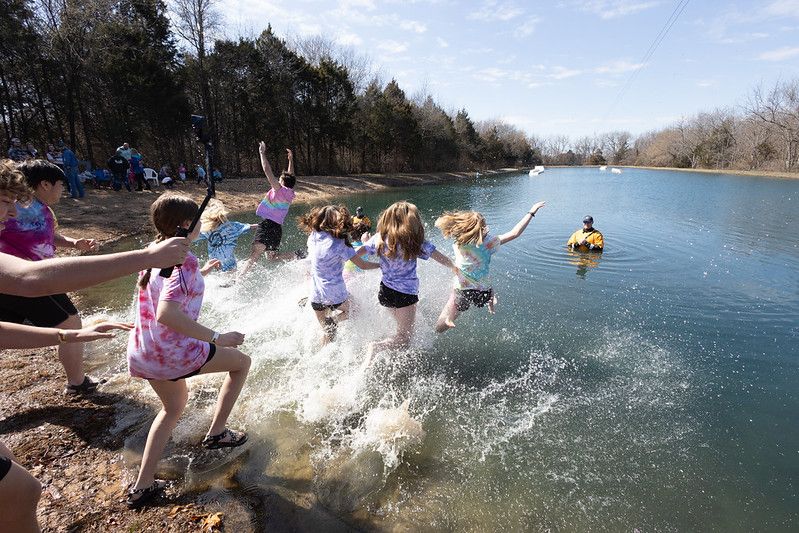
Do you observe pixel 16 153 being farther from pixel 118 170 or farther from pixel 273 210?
pixel 273 210

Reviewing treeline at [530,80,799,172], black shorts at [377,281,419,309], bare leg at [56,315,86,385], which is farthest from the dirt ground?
treeline at [530,80,799,172]

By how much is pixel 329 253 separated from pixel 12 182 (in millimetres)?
2639

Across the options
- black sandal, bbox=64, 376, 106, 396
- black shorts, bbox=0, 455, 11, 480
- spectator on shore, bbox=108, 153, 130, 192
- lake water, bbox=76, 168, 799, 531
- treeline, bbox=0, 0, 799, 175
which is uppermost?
treeline, bbox=0, 0, 799, 175

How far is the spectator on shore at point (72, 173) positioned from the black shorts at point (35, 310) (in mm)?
14946

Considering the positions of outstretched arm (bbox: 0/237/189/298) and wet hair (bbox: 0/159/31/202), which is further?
wet hair (bbox: 0/159/31/202)

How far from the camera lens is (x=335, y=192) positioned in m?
30.2

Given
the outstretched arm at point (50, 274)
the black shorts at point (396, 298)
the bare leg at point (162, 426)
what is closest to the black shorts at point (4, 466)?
the outstretched arm at point (50, 274)

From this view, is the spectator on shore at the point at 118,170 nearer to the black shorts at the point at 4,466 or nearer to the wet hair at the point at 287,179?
the wet hair at the point at 287,179

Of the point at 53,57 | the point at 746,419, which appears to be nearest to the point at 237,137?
the point at 53,57

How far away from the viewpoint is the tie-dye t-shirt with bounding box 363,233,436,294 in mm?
4555

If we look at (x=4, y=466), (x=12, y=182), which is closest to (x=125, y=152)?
(x=12, y=182)

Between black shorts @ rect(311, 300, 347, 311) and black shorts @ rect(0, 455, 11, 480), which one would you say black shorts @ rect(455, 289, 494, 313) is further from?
black shorts @ rect(0, 455, 11, 480)

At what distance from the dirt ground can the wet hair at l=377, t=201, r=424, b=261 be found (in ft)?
8.06

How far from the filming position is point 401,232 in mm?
4348
